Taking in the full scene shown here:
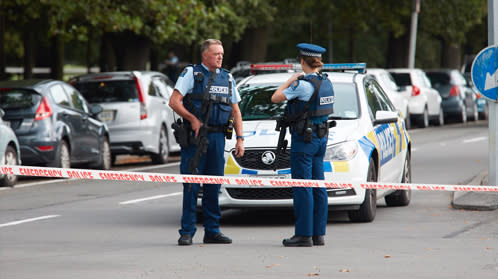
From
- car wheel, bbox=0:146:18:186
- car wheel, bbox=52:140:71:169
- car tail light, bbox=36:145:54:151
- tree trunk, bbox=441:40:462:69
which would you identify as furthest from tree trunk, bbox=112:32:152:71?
tree trunk, bbox=441:40:462:69

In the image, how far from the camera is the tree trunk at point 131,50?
29.7 metres

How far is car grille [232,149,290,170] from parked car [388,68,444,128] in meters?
21.5

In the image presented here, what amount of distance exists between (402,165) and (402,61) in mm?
32356

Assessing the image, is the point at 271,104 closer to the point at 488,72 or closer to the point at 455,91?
the point at 488,72

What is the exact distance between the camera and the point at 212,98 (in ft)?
31.7

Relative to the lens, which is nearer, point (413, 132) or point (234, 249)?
point (234, 249)

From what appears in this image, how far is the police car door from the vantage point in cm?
1191

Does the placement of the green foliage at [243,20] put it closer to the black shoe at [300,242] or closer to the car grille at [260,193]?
the car grille at [260,193]

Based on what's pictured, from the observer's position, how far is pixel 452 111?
1443 inches

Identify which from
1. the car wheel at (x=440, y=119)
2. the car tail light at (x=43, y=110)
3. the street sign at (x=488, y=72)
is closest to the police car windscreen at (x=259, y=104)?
the street sign at (x=488, y=72)

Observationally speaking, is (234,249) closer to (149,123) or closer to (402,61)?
(149,123)

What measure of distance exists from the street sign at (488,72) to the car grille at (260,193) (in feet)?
11.4

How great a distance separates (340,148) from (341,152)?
0.05m

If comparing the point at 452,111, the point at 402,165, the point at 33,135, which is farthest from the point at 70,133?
the point at 452,111
